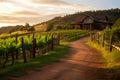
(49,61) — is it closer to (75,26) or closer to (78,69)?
(78,69)

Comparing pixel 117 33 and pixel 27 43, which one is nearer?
pixel 27 43

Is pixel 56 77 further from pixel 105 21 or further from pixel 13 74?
pixel 105 21

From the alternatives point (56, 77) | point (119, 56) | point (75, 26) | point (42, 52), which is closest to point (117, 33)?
point (42, 52)

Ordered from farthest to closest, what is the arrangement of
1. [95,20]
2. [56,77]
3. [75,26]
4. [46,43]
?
[75,26]
[95,20]
[46,43]
[56,77]

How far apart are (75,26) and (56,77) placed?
84390 mm

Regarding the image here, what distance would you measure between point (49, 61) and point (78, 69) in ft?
14.2

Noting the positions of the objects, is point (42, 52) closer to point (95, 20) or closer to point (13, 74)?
point (13, 74)

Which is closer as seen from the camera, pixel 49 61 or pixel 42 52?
pixel 49 61

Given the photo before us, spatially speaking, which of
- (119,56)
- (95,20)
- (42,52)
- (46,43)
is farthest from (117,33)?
(95,20)

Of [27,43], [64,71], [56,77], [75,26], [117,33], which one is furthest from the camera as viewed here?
[75,26]

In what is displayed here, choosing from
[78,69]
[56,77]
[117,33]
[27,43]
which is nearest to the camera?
[56,77]

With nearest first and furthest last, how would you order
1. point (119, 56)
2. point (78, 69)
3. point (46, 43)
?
point (78, 69) → point (119, 56) → point (46, 43)

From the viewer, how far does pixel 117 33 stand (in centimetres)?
3931

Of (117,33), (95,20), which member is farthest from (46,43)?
(95,20)
